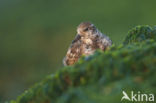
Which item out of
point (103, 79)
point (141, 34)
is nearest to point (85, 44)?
point (141, 34)

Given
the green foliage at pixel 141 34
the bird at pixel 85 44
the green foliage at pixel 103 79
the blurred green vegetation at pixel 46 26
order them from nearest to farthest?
the green foliage at pixel 103 79, the green foliage at pixel 141 34, the bird at pixel 85 44, the blurred green vegetation at pixel 46 26

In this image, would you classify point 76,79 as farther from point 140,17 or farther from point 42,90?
point 140,17

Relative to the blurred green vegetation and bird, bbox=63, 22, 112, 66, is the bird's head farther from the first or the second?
the blurred green vegetation

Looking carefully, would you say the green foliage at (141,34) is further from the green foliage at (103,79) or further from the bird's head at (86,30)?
the green foliage at (103,79)

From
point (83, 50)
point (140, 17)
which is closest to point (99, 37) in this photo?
point (83, 50)

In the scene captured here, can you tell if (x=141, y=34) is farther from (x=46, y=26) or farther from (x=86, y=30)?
(x=46, y=26)

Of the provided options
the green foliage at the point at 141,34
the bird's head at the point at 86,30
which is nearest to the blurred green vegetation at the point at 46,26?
the bird's head at the point at 86,30

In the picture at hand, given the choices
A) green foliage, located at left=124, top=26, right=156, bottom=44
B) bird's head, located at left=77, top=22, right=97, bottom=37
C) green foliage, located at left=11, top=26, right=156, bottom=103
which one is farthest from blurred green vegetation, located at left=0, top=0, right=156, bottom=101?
green foliage, located at left=11, top=26, right=156, bottom=103
